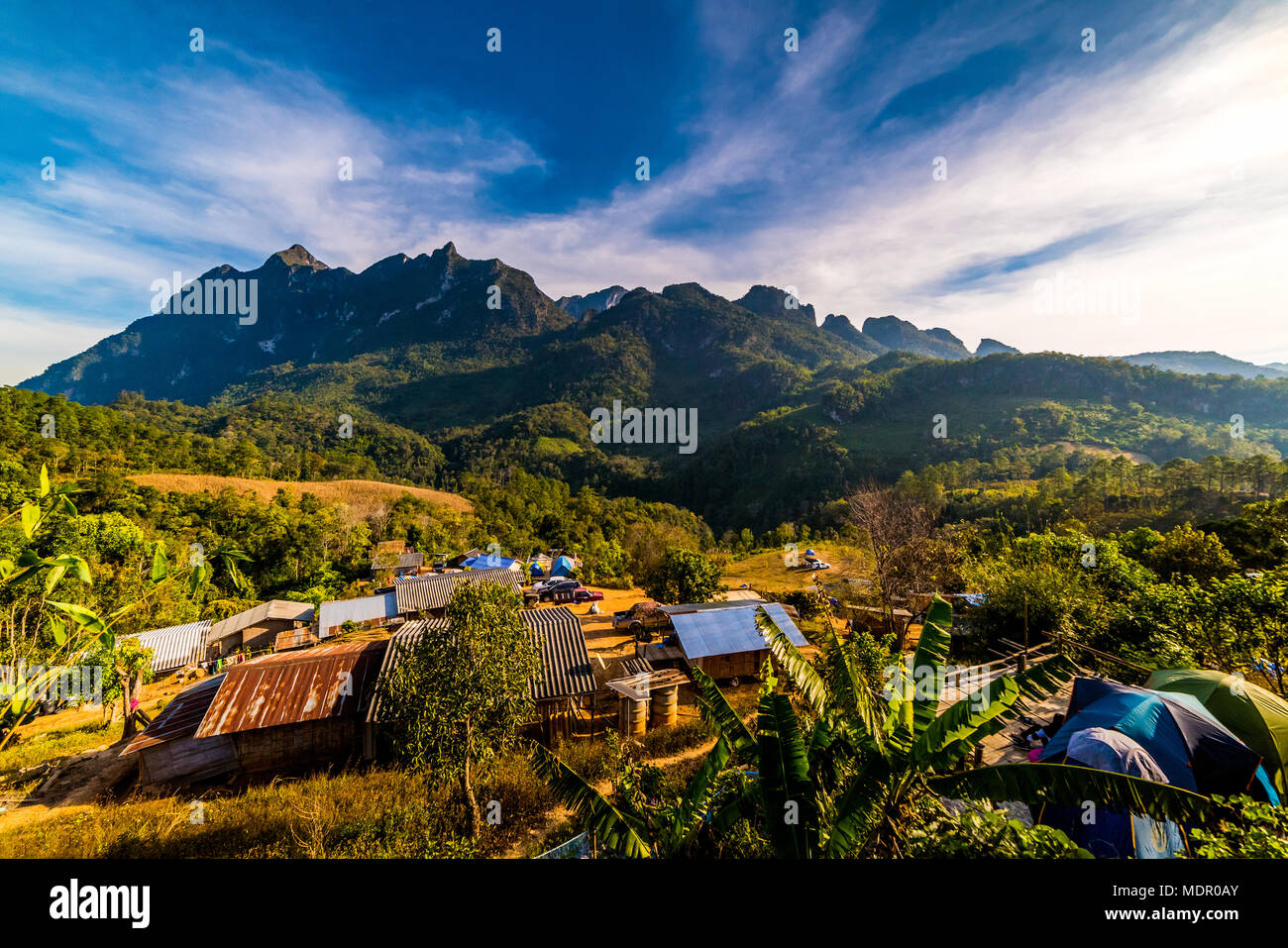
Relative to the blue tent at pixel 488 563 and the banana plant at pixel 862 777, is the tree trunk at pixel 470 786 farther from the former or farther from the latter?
the blue tent at pixel 488 563

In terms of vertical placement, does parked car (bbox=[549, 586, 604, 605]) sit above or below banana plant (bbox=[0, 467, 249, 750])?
below

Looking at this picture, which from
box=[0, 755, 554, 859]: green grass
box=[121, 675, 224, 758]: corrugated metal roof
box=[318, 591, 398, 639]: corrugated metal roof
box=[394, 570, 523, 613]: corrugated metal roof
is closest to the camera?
box=[0, 755, 554, 859]: green grass

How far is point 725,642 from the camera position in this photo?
17391 millimetres

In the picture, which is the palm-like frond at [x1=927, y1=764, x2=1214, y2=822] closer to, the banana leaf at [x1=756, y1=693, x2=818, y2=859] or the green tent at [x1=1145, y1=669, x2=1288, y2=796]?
the banana leaf at [x1=756, y1=693, x2=818, y2=859]

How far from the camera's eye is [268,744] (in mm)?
11898

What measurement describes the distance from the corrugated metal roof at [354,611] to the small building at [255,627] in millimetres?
1407

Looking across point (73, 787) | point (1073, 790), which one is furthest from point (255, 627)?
point (1073, 790)

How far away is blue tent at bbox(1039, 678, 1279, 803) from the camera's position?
6.75 m

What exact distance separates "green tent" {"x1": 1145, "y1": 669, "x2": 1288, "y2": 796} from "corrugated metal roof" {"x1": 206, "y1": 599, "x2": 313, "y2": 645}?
34932mm

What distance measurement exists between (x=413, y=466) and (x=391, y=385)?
89.4 m

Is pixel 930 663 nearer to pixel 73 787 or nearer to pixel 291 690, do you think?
pixel 291 690

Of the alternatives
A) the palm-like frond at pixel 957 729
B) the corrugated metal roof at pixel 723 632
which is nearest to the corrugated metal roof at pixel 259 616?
the corrugated metal roof at pixel 723 632

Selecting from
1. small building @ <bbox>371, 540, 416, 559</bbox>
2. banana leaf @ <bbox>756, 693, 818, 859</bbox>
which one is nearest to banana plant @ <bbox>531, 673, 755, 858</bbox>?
banana leaf @ <bbox>756, 693, 818, 859</bbox>
